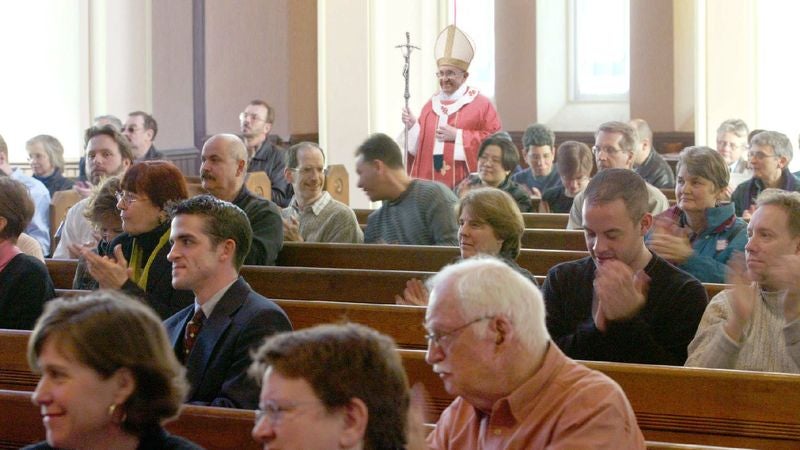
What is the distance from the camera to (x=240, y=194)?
5492mm

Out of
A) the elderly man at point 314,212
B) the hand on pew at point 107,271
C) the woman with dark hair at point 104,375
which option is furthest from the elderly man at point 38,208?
the woman with dark hair at point 104,375

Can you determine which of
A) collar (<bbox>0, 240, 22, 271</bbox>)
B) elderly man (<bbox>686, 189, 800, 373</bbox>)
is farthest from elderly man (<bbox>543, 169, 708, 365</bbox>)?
collar (<bbox>0, 240, 22, 271</bbox>)

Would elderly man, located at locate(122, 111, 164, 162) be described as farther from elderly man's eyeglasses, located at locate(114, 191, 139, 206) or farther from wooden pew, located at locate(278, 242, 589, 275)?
elderly man's eyeglasses, located at locate(114, 191, 139, 206)

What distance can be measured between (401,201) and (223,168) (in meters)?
0.94

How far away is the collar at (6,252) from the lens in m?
4.20

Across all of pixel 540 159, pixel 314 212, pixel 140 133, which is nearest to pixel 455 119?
pixel 540 159

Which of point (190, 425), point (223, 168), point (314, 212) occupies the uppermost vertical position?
point (223, 168)

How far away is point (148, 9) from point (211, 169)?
5870mm

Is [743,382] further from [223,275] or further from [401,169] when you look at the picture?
[401,169]

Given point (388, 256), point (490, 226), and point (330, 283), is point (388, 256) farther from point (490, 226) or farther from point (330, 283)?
point (490, 226)

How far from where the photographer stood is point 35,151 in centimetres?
829

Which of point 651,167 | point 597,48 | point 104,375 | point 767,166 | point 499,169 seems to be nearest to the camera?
point 104,375

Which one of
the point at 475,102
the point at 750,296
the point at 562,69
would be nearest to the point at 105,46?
the point at 475,102

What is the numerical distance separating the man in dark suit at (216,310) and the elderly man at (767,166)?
439 centimetres
